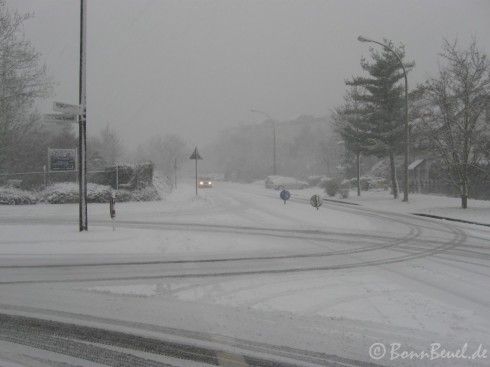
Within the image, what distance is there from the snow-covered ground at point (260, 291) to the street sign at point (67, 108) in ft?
10.2

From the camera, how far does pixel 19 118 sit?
1039 inches

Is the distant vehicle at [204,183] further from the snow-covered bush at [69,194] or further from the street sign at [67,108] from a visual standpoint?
the street sign at [67,108]

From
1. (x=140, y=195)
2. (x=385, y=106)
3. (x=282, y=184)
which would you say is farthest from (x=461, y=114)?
(x=282, y=184)

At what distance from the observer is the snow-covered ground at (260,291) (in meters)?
4.46

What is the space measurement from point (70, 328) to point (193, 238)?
6.44 metres

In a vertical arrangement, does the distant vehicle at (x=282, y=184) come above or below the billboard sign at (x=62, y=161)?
below

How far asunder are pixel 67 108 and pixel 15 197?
41.2 feet

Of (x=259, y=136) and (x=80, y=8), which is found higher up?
(x=259, y=136)

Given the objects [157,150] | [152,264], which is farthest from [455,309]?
[157,150]

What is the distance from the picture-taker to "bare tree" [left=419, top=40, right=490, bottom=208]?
63.8 ft

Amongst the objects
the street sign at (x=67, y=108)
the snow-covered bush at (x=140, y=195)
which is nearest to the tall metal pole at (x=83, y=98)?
the street sign at (x=67, y=108)

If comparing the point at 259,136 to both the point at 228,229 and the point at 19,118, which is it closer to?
the point at 19,118

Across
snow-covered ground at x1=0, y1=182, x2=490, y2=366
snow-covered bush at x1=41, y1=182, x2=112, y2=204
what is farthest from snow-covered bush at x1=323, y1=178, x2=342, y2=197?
snow-covered ground at x1=0, y1=182, x2=490, y2=366

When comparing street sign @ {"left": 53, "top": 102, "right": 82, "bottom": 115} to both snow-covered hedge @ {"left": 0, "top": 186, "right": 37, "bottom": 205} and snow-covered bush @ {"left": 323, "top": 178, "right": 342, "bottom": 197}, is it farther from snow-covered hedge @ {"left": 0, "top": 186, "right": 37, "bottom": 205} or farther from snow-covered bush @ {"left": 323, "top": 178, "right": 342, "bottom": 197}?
snow-covered bush @ {"left": 323, "top": 178, "right": 342, "bottom": 197}
